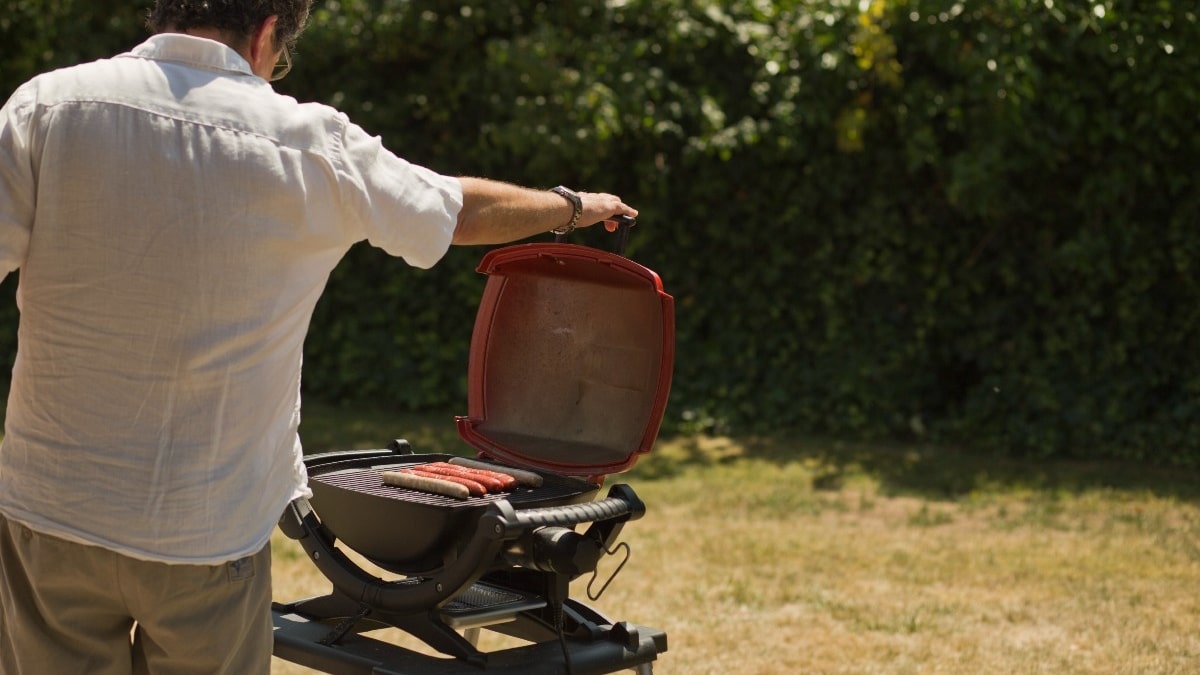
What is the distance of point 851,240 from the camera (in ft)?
27.3

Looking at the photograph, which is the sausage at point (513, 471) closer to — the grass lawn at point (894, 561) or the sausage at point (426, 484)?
the sausage at point (426, 484)

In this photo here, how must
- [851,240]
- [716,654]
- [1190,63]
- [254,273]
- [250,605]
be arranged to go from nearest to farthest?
[254,273] < [250,605] < [716,654] < [1190,63] < [851,240]

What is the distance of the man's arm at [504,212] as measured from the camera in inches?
102

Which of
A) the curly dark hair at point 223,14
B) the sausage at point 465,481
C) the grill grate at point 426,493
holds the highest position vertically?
the curly dark hair at point 223,14

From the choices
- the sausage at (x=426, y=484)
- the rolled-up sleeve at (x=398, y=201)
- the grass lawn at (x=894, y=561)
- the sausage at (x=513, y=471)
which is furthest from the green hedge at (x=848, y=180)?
the rolled-up sleeve at (x=398, y=201)

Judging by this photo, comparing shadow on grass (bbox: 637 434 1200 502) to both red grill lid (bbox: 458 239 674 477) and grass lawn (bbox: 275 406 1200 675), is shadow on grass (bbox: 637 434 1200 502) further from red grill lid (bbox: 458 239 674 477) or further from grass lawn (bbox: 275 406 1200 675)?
red grill lid (bbox: 458 239 674 477)

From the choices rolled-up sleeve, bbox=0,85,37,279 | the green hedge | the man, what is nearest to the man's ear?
the man

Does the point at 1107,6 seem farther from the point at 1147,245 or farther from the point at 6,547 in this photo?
the point at 6,547

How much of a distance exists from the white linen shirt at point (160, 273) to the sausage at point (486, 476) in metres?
0.80

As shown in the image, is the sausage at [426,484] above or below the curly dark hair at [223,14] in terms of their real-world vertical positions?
below

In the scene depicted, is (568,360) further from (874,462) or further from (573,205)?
(874,462)

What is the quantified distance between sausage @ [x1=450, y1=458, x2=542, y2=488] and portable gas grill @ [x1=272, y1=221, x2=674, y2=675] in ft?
0.08

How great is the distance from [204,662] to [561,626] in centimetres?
94

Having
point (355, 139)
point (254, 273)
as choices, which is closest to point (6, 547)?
point (254, 273)
